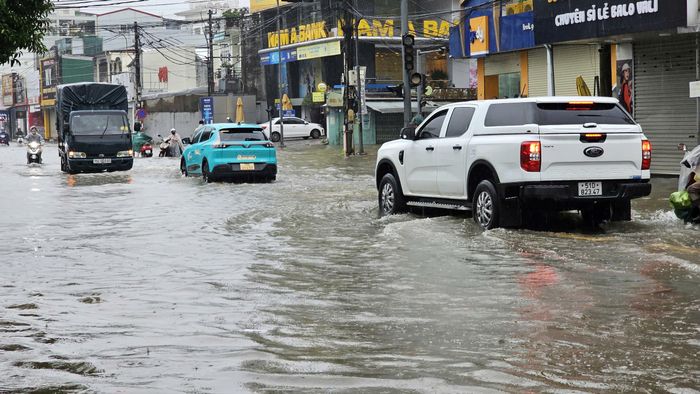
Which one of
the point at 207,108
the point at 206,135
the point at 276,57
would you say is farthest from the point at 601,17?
the point at 276,57

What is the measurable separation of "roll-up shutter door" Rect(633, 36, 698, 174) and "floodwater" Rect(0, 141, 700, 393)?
20.7 ft

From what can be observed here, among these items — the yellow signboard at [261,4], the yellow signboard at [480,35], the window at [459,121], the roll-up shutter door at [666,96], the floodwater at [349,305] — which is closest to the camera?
the floodwater at [349,305]

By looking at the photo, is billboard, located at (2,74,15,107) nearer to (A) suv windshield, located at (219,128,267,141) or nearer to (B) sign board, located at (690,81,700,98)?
(A) suv windshield, located at (219,128,267,141)

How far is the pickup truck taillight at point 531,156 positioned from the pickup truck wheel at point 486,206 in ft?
2.14

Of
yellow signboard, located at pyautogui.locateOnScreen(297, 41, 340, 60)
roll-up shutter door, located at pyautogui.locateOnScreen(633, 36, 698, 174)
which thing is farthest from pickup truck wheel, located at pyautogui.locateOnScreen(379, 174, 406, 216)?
yellow signboard, located at pyautogui.locateOnScreen(297, 41, 340, 60)

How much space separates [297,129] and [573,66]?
3710 cm

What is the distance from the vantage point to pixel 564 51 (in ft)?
102

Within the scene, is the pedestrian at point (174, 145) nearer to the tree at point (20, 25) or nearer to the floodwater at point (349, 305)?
the tree at point (20, 25)

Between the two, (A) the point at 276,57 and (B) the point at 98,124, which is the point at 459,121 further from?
(A) the point at 276,57

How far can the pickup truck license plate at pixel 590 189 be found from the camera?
1363 cm

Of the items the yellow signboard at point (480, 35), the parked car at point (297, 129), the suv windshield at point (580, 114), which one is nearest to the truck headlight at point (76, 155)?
the yellow signboard at point (480, 35)

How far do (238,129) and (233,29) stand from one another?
63.5m

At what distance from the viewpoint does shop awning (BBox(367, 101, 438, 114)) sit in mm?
55344

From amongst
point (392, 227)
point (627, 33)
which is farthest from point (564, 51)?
point (392, 227)
